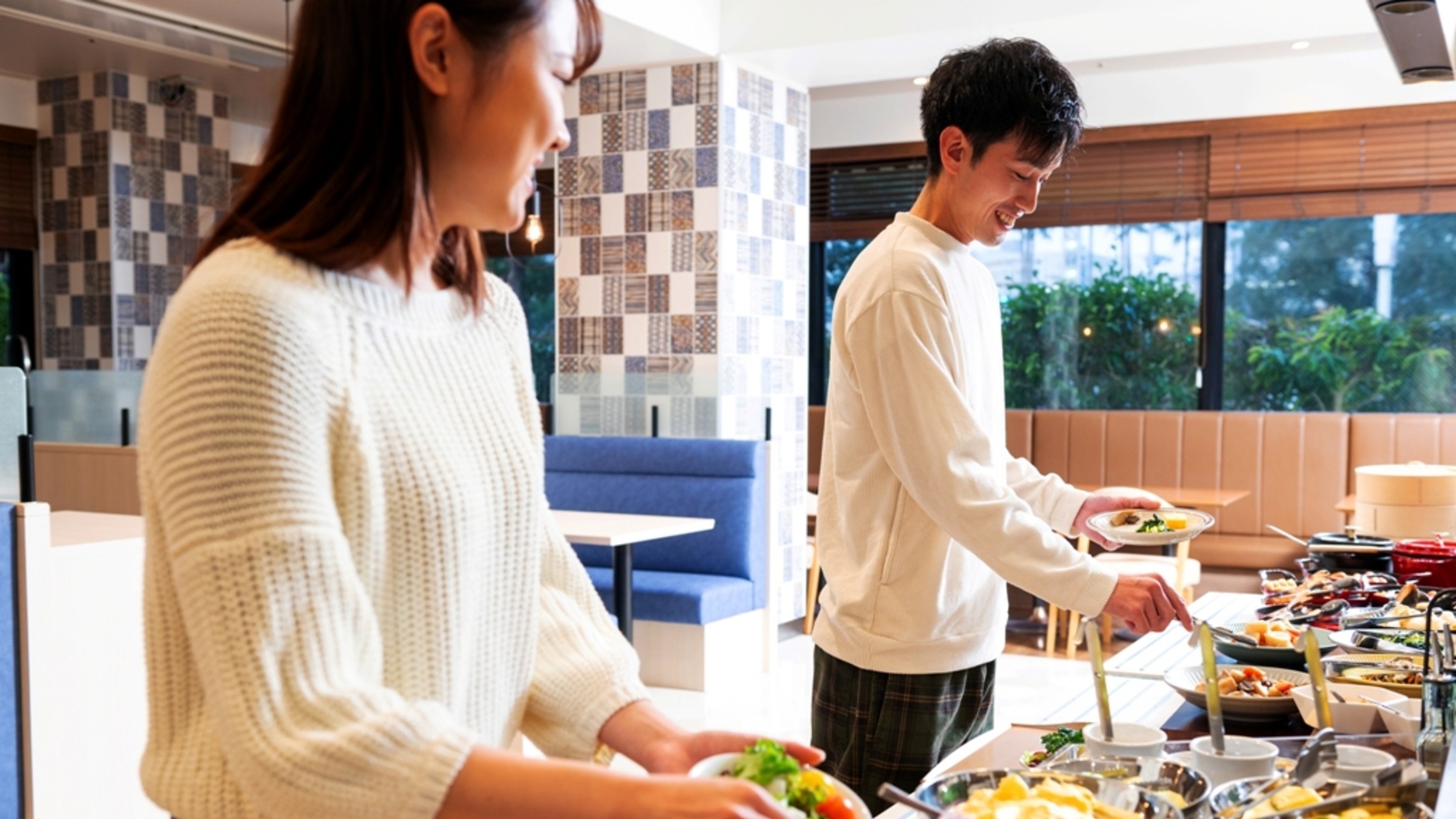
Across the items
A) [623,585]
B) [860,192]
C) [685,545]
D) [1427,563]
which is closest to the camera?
[1427,563]

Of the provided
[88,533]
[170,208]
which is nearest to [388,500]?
[88,533]

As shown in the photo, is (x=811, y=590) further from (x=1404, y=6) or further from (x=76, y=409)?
(x=1404, y=6)

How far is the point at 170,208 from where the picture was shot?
6.87 m

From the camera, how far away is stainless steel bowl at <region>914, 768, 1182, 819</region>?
1131 mm

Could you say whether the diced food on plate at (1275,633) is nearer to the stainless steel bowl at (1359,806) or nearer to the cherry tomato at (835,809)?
the stainless steel bowl at (1359,806)

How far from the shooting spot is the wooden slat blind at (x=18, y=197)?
6781mm

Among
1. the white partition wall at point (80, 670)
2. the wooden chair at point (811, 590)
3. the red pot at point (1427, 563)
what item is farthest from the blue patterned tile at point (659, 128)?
the red pot at point (1427, 563)

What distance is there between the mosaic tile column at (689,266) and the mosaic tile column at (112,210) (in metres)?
2.15

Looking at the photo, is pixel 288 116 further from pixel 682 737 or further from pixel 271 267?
pixel 682 737

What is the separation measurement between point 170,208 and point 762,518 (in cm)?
368

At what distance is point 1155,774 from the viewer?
4.00ft

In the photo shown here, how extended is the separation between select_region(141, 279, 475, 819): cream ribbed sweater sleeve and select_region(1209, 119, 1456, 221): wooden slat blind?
660 cm

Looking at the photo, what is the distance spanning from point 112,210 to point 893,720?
592cm

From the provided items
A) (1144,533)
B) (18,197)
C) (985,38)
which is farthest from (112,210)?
(1144,533)
